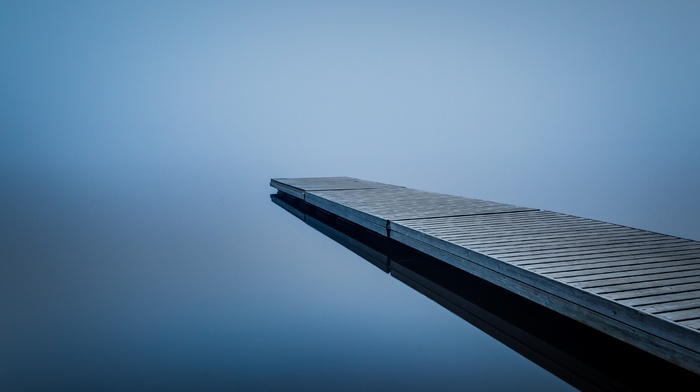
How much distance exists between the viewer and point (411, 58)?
61.2ft

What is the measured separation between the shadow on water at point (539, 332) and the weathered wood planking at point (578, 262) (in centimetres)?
20

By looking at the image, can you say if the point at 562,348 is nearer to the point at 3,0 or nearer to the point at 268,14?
the point at 268,14

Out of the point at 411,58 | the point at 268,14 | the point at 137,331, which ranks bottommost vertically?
the point at 137,331

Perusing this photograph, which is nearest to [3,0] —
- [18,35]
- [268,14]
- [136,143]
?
[18,35]

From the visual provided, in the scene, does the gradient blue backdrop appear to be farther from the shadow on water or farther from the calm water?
the shadow on water

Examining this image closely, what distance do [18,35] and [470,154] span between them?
1719 centimetres

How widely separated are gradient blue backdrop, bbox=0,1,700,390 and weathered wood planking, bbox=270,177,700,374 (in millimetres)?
458

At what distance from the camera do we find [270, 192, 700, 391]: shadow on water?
205 cm

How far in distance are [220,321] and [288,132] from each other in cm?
1709

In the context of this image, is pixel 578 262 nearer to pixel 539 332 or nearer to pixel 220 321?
pixel 539 332

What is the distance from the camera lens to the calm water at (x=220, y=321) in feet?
7.00

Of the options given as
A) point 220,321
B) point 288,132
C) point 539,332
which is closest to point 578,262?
point 539,332

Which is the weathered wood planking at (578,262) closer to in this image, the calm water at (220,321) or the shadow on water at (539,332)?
the shadow on water at (539,332)

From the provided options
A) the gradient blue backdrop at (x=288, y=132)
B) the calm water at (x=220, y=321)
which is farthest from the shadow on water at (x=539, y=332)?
the gradient blue backdrop at (x=288, y=132)
